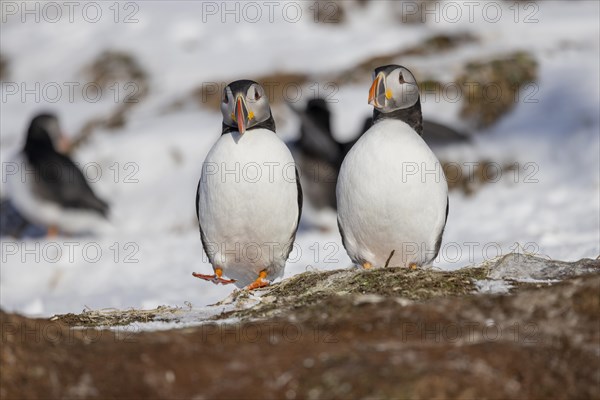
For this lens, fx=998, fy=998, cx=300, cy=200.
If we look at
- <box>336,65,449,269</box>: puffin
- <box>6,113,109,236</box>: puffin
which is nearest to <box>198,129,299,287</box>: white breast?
<box>336,65,449,269</box>: puffin

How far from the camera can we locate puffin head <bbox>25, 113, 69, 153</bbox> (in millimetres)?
16484

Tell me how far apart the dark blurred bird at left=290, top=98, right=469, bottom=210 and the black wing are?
3598 millimetres

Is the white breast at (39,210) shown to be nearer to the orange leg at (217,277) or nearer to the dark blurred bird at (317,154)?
the dark blurred bird at (317,154)

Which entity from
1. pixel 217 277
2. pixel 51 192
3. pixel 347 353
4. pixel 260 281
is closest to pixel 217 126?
pixel 51 192

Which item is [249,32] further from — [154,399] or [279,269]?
[154,399]

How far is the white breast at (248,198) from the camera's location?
317 inches

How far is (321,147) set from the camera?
599 inches

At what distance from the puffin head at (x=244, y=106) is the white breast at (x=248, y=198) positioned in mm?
111

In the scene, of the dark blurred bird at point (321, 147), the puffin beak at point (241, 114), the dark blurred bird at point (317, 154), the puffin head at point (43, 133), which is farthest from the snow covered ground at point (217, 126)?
the puffin beak at point (241, 114)

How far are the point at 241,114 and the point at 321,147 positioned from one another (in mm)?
7186

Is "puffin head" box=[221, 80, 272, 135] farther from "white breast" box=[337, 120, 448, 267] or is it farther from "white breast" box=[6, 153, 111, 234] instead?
"white breast" box=[6, 153, 111, 234]

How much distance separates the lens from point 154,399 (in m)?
4.26

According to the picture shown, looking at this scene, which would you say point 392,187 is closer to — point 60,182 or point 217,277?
point 217,277

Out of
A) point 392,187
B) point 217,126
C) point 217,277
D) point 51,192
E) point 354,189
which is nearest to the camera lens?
point 392,187
